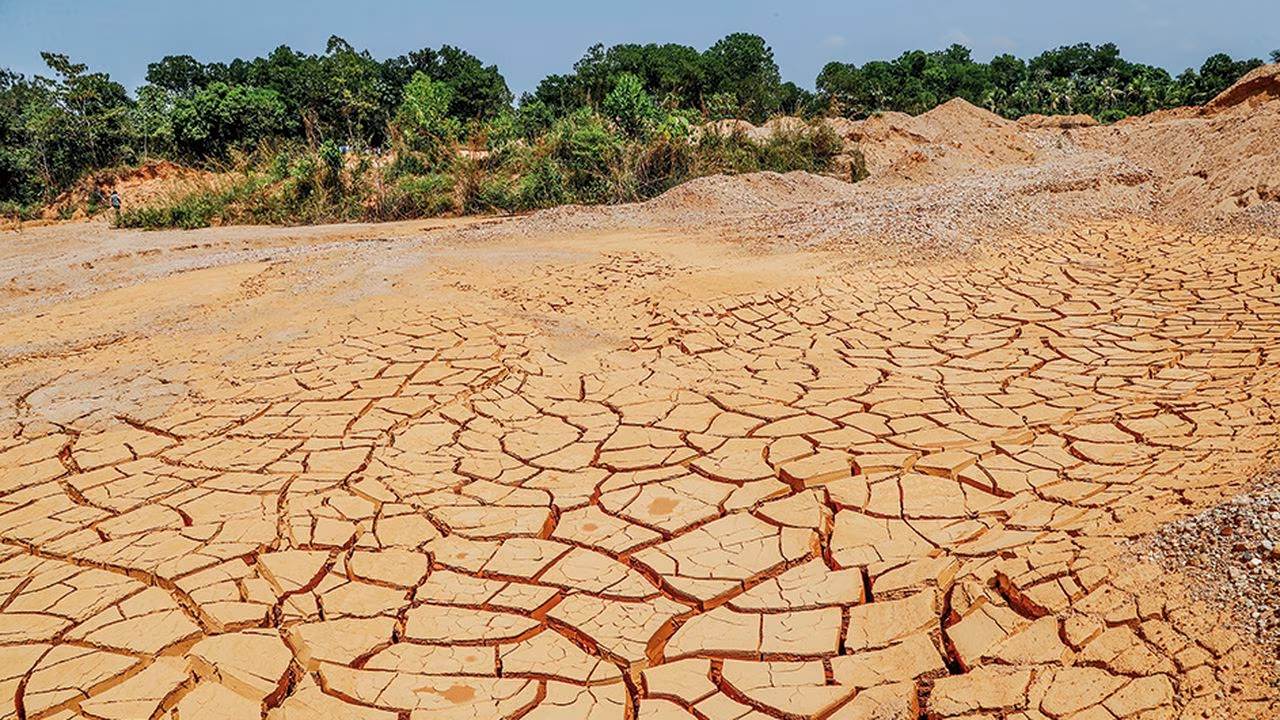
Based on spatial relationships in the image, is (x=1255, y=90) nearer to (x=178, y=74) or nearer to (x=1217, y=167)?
(x=1217, y=167)

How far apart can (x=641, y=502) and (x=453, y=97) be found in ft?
75.1

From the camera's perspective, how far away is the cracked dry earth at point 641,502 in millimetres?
1957

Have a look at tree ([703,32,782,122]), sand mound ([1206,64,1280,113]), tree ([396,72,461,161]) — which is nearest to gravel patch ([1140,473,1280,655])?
sand mound ([1206,64,1280,113])

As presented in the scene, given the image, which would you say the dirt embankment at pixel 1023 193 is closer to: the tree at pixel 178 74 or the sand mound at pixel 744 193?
the sand mound at pixel 744 193

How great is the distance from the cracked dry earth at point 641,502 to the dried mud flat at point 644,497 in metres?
0.01

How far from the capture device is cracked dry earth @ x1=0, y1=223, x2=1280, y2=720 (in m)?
1.96

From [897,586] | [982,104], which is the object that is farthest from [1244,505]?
[982,104]

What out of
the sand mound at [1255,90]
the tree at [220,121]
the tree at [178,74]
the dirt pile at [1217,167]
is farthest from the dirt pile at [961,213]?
the tree at [178,74]

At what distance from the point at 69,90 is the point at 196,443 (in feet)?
66.3

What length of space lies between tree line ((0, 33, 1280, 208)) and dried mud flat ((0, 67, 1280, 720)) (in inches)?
300

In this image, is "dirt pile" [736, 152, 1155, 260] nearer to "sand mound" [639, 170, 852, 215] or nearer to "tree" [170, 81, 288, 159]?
"sand mound" [639, 170, 852, 215]

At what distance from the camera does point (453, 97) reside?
23578mm

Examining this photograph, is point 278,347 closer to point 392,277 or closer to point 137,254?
point 392,277

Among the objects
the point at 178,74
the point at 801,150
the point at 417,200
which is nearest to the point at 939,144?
the point at 801,150
